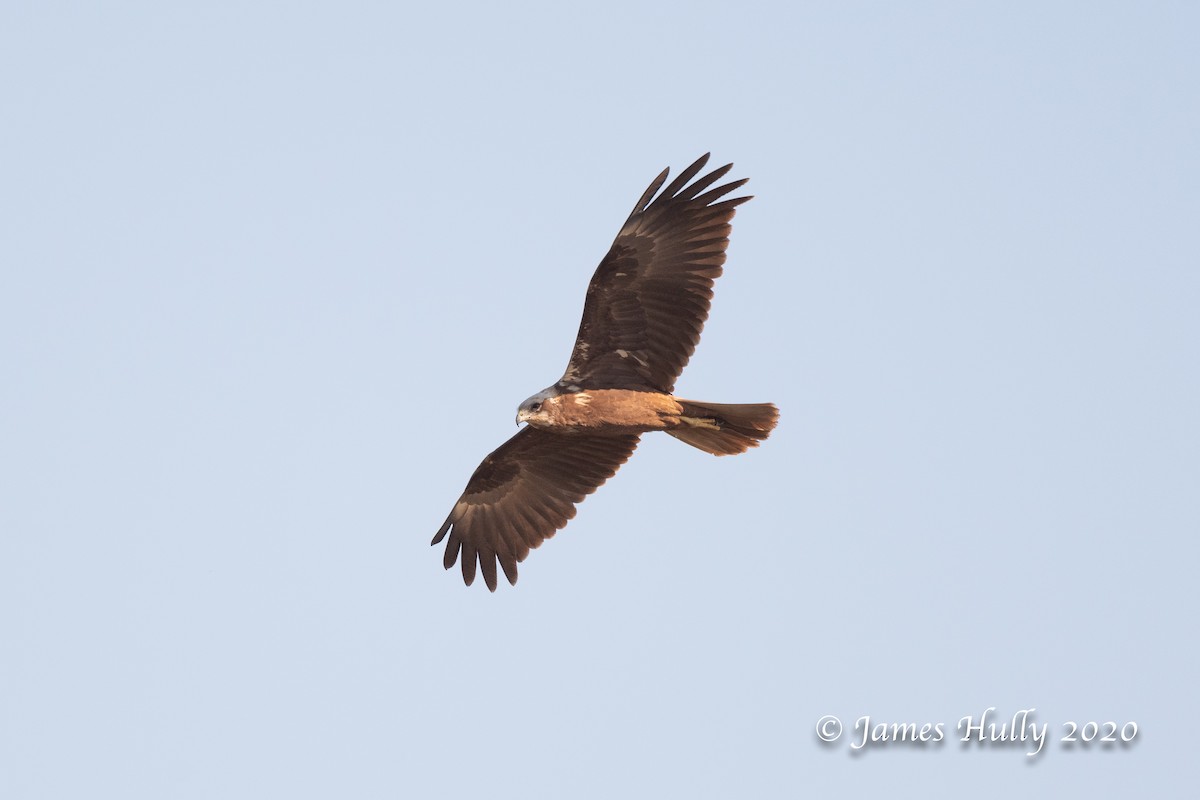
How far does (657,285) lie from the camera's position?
34.8 ft

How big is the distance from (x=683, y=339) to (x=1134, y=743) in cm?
465

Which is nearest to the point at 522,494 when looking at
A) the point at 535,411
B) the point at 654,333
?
the point at 535,411

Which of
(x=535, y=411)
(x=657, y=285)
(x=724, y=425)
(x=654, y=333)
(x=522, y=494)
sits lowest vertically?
(x=522, y=494)

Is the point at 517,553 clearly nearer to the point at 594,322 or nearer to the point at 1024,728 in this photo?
the point at 594,322

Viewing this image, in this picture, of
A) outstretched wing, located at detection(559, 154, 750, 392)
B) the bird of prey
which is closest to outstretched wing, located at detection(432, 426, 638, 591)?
the bird of prey

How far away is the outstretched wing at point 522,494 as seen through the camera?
12016 millimetres

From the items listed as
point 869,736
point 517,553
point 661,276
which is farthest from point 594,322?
point 869,736

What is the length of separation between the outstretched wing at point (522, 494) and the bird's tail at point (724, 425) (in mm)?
1257

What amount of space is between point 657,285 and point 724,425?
1234 millimetres

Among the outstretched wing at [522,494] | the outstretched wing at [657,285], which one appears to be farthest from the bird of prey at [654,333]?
the outstretched wing at [522,494]

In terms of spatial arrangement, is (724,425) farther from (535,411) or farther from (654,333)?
Answer: (535,411)

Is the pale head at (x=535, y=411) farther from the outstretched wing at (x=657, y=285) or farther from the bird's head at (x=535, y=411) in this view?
the outstretched wing at (x=657, y=285)

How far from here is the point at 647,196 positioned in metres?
10.5

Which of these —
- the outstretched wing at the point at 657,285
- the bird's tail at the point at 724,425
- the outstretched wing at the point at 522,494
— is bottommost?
the outstretched wing at the point at 522,494
